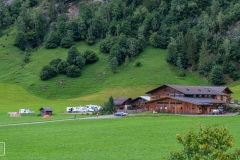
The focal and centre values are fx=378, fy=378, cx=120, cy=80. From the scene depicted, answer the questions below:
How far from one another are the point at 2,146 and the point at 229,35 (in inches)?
5265

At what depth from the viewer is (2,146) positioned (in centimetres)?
4266

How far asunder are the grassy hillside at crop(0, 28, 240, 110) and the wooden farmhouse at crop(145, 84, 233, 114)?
573 inches

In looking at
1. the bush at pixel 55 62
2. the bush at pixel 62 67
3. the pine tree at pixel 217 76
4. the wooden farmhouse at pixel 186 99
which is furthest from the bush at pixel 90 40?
the wooden farmhouse at pixel 186 99

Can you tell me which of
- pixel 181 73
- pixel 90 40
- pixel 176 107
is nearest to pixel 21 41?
pixel 90 40

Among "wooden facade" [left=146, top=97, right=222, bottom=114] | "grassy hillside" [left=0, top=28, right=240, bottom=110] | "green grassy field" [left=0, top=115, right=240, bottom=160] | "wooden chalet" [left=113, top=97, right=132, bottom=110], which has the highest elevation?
"grassy hillside" [left=0, top=28, right=240, bottom=110]

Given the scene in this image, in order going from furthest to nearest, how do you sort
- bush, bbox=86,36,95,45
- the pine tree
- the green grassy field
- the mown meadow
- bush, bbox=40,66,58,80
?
bush, bbox=86,36,95,45
bush, bbox=40,66,58,80
the pine tree
the mown meadow
the green grassy field

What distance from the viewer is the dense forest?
5728 inches

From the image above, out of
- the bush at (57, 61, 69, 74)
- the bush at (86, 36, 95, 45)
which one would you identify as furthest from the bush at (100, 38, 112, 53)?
the bush at (57, 61, 69, 74)

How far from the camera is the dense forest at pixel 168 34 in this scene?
14550 centimetres

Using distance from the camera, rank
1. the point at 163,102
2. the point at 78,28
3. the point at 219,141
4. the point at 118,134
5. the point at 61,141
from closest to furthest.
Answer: the point at 219,141
the point at 61,141
the point at 118,134
the point at 163,102
the point at 78,28

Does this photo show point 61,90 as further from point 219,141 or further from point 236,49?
point 219,141

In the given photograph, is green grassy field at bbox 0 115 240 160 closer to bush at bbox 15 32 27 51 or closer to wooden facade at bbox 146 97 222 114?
wooden facade at bbox 146 97 222 114

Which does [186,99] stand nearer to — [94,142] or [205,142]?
[94,142]

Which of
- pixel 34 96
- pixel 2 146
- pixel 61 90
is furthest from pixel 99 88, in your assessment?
pixel 2 146
